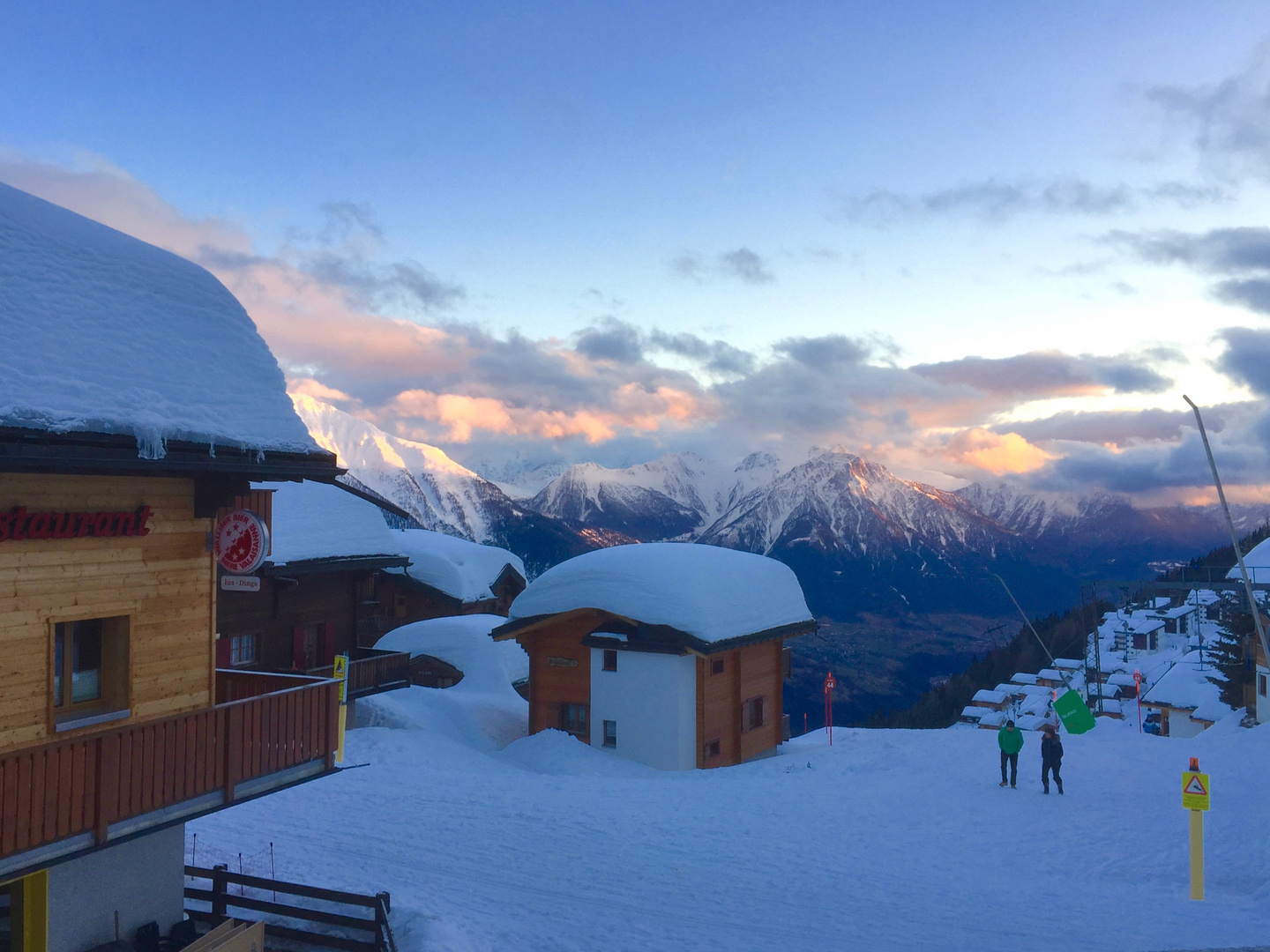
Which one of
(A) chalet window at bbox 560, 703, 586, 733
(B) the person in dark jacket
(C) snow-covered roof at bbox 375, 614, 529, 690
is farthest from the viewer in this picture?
(C) snow-covered roof at bbox 375, 614, 529, 690

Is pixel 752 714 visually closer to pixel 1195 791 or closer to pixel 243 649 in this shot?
pixel 243 649

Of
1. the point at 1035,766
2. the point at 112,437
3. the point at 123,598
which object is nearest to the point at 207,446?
the point at 112,437

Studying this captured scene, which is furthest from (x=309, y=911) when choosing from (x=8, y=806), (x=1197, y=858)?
(x=1197, y=858)

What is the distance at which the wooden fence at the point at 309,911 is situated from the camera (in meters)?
10.7

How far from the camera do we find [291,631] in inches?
1099

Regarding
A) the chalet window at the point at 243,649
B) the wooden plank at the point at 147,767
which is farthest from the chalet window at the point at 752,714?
the wooden plank at the point at 147,767

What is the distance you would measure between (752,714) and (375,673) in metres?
11.8

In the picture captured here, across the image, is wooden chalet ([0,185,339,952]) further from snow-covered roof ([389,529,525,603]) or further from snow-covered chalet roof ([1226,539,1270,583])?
snow-covered chalet roof ([1226,539,1270,583])

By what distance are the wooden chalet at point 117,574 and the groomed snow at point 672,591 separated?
15.1 meters

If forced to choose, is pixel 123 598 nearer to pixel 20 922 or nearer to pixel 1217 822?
pixel 20 922

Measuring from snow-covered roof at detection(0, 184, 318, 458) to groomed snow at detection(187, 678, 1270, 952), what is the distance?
22.1ft

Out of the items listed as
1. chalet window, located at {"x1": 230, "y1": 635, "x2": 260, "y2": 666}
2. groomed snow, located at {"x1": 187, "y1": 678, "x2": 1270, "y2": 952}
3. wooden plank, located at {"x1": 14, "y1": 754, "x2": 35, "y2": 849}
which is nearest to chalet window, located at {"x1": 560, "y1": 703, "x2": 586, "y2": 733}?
groomed snow, located at {"x1": 187, "y1": 678, "x2": 1270, "y2": 952}

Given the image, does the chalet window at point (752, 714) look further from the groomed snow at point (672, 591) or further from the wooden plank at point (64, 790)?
the wooden plank at point (64, 790)

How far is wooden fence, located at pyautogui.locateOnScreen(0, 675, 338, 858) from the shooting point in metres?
8.20
